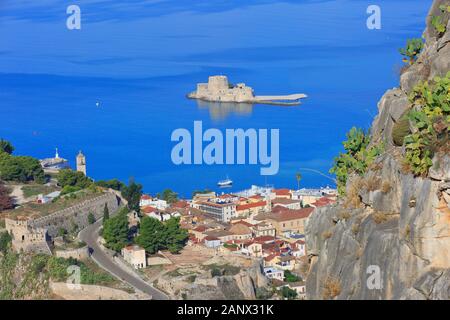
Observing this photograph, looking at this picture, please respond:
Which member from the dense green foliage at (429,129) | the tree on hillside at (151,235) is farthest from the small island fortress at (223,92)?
the dense green foliage at (429,129)

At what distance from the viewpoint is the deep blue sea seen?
40.7 meters

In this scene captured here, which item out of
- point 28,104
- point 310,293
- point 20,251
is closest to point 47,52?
point 28,104

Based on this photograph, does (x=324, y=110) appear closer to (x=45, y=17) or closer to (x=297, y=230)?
(x=297, y=230)

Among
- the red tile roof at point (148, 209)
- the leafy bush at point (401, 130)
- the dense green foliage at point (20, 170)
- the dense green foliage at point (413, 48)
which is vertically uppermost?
the dense green foliage at point (413, 48)

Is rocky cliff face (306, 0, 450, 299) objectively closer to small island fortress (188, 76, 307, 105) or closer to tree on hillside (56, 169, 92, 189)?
tree on hillside (56, 169, 92, 189)

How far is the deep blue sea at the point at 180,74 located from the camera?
40.7 meters

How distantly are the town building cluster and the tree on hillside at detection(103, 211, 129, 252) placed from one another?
1.86 meters

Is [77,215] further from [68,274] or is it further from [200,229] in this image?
[68,274]

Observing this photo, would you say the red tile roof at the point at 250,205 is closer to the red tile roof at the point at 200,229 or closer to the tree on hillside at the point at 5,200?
the red tile roof at the point at 200,229

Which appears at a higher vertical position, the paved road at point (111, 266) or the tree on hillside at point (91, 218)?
the tree on hillside at point (91, 218)

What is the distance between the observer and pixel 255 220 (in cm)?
2847

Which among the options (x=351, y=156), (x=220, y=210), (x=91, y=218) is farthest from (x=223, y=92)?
(x=351, y=156)

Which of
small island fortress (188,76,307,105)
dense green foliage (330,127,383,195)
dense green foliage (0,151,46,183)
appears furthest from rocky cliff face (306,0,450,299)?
small island fortress (188,76,307,105)

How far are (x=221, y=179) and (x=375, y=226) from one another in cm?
3005
